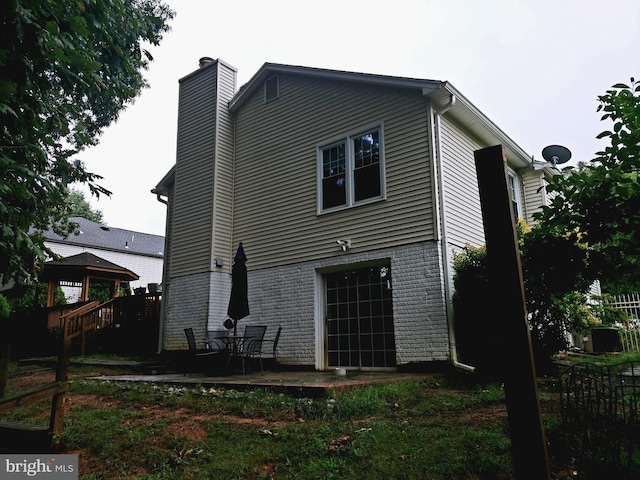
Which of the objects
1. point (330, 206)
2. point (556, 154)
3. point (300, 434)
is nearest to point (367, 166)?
point (330, 206)

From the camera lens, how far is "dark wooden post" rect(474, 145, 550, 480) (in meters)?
2.02

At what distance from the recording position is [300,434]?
13.7ft

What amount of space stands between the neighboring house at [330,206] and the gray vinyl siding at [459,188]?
4 cm

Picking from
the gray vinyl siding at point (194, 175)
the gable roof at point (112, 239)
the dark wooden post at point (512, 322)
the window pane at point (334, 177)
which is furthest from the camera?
the gable roof at point (112, 239)

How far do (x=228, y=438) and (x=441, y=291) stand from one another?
4.77 m

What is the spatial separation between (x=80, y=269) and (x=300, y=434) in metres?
14.7

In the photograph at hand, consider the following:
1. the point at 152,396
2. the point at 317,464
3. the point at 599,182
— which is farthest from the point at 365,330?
the point at 599,182

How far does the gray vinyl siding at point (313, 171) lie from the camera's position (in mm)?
8723

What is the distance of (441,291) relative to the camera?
787 centimetres

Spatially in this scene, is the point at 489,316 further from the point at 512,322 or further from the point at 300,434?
the point at 512,322

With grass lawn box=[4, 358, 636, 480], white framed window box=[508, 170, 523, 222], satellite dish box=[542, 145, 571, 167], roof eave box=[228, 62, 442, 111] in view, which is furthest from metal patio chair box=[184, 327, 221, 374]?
satellite dish box=[542, 145, 571, 167]

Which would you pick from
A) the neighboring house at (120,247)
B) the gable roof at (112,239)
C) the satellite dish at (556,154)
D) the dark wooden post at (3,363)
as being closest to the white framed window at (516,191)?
the satellite dish at (556,154)

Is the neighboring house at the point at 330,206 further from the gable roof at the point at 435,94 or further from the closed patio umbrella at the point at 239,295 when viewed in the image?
the closed patio umbrella at the point at 239,295

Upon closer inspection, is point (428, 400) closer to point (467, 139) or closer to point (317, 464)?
point (317, 464)
